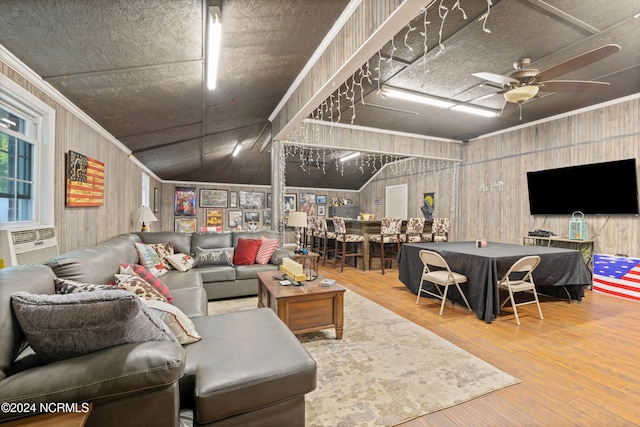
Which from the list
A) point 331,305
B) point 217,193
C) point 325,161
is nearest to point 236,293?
point 331,305

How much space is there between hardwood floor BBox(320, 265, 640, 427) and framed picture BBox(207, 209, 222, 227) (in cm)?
662

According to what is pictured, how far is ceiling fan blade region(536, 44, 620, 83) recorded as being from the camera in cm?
226

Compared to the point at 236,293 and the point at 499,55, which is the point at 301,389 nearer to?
the point at 236,293

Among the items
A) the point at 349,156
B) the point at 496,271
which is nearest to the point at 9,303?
the point at 496,271

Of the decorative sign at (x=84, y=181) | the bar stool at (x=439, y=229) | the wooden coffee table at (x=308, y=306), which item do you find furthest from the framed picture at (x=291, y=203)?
the wooden coffee table at (x=308, y=306)

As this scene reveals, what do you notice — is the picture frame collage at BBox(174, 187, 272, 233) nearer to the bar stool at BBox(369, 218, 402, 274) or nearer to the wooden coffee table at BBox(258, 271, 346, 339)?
the bar stool at BBox(369, 218, 402, 274)

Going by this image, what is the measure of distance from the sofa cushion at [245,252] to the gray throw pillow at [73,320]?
306 centimetres

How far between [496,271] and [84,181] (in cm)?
464

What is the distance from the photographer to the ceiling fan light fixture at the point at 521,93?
2939mm

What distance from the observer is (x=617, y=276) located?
13.6 ft

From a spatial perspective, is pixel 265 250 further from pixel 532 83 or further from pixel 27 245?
pixel 532 83

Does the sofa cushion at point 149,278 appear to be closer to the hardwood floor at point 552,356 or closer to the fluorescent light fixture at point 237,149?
the hardwood floor at point 552,356

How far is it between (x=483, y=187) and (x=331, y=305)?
208 inches

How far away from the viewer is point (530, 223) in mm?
5434
